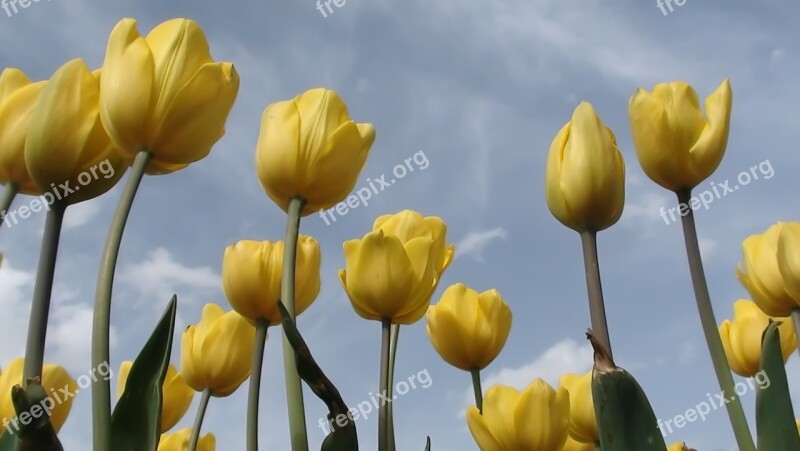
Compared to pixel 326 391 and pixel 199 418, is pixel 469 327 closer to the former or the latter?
pixel 199 418

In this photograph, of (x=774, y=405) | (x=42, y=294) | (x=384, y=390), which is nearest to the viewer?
(x=42, y=294)

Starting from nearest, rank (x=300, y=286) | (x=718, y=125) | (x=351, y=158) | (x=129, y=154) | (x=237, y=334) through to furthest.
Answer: (x=129, y=154) < (x=351, y=158) < (x=718, y=125) < (x=300, y=286) < (x=237, y=334)

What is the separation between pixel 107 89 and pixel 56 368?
87 centimetres

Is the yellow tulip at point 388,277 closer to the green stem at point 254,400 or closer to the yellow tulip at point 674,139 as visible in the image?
the green stem at point 254,400

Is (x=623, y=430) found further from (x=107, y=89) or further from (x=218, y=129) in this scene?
(x=107, y=89)

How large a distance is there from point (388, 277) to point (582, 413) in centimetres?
87

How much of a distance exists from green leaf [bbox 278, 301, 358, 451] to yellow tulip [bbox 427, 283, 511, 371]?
1.14 metres

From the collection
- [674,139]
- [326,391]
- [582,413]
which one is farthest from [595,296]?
[582,413]

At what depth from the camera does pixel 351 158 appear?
135cm

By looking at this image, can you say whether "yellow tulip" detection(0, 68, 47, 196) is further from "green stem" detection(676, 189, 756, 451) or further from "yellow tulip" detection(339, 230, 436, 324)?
"green stem" detection(676, 189, 756, 451)

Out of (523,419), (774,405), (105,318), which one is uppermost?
(523,419)

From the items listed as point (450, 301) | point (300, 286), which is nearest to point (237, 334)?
point (300, 286)

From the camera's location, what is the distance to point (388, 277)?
149 centimetres

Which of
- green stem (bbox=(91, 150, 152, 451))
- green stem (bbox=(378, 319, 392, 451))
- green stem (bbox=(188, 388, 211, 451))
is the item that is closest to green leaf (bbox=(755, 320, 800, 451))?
green stem (bbox=(378, 319, 392, 451))
